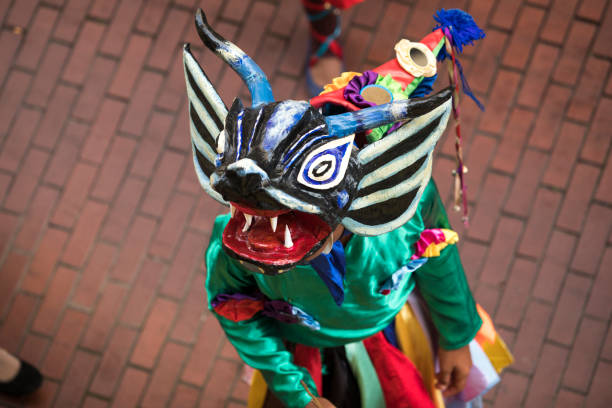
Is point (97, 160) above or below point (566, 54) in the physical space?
below

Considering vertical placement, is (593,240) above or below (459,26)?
below

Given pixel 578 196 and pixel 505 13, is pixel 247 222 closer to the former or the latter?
pixel 578 196

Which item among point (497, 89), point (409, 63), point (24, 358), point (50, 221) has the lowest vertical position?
point (24, 358)

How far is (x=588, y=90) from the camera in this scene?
11.5ft

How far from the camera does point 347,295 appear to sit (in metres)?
1.72

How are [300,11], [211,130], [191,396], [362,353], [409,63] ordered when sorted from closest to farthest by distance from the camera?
1. [211,130]
2. [409,63]
3. [362,353]
4. [191,396]
5. [300,11]

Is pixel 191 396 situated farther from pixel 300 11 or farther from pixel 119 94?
pixel 300 11

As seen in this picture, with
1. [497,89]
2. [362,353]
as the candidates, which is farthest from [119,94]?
[362,353]

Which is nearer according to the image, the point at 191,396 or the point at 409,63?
the point at 409,63

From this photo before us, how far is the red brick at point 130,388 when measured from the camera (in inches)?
126

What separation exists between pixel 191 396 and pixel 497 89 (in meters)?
2.29

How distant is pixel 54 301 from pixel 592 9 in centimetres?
335

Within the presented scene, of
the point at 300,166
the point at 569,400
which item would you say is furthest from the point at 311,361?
the point at 569,400

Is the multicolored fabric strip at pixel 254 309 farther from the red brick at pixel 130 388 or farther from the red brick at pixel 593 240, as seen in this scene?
the red brick at pixel 593 240
